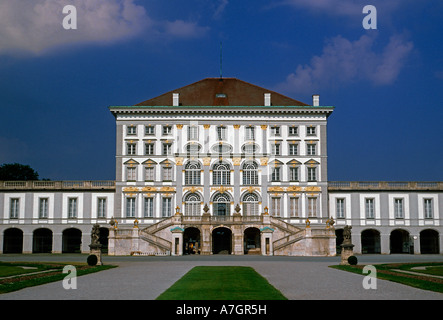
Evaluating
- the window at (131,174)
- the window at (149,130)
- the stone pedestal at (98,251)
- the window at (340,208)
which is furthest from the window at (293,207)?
the stone pedestal at (98,251)

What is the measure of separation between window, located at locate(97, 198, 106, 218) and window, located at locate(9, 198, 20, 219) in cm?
861

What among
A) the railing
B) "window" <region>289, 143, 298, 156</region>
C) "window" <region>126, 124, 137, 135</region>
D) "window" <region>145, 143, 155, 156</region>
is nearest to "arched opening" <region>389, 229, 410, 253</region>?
"window" <region>289, 143, 298, 156</region>

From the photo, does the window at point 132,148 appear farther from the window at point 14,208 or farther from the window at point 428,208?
the window at point 428,208

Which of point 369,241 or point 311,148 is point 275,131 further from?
point 369,241

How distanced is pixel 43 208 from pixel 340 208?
31.7m

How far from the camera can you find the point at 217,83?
2537 inches

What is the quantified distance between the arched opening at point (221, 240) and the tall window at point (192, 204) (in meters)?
3.65

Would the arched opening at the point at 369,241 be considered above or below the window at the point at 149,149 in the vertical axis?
below

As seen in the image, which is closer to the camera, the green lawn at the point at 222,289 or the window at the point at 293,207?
the green lawn at the point at 222,289

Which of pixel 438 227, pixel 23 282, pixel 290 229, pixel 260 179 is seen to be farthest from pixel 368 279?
pixel 438 227

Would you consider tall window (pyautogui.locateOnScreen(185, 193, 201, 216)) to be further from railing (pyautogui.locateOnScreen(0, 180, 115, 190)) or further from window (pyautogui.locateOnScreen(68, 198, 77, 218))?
window (pyautogui.locateOnScreen(68, 198, 77, 218))

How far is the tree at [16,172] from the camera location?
3137 inches

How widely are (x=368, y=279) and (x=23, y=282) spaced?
13.4 metres

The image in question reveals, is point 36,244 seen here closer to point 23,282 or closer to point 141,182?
point 141,182
